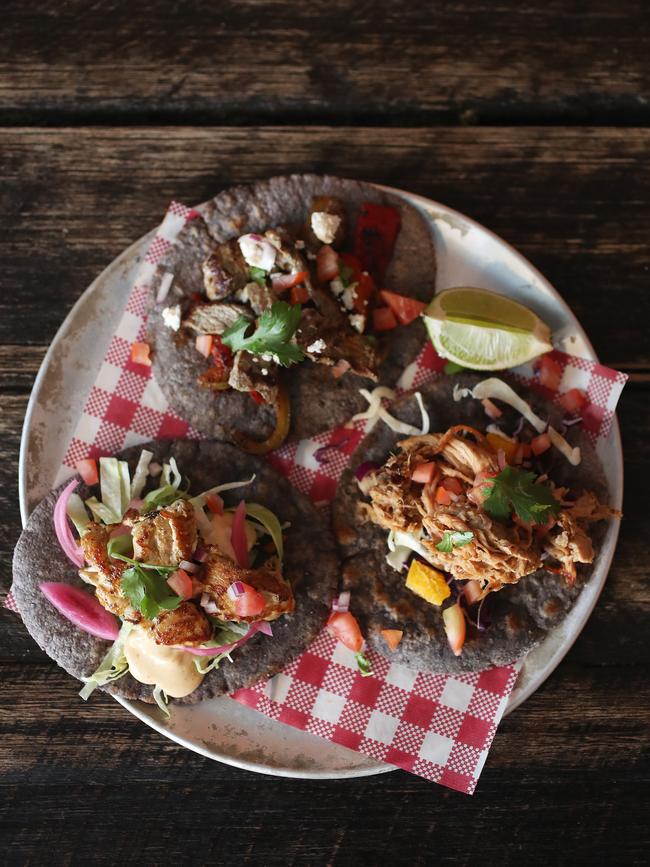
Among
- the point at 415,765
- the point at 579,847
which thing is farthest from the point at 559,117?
the point at 579,847

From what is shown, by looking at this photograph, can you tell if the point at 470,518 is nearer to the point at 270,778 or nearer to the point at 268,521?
the point at 268,521

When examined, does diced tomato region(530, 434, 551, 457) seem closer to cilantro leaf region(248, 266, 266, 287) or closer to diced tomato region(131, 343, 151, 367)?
cilantro leaf region(248, 266, 266, 287)

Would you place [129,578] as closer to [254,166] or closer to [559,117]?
[254,166]

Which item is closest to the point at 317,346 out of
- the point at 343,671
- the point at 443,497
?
the point at 443,497

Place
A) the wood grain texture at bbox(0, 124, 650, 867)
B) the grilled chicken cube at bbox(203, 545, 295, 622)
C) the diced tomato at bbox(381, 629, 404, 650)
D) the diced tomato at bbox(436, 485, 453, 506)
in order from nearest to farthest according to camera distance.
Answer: the grilled chicken cube at bbox(203, 545, 295, 622), the diced tomato at bbox(436, 485, 453, 506), the diced tomato at bbox(381, 629, 404, 650), the wood grain texture at bbox(0, 124, 650, 867)

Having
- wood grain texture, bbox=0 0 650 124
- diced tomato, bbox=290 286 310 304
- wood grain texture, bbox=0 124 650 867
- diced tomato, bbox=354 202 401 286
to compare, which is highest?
wood grain texture, bbox=0 0 650 124

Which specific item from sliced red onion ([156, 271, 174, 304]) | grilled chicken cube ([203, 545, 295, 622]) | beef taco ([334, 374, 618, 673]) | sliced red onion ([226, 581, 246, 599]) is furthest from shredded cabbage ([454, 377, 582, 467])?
sliced red onion ([156, 271, 174, 304])

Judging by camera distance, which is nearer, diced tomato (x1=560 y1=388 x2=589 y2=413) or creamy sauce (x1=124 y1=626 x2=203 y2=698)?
creamy sauce (x1=124 y1=626 x2=203 y2=698)
